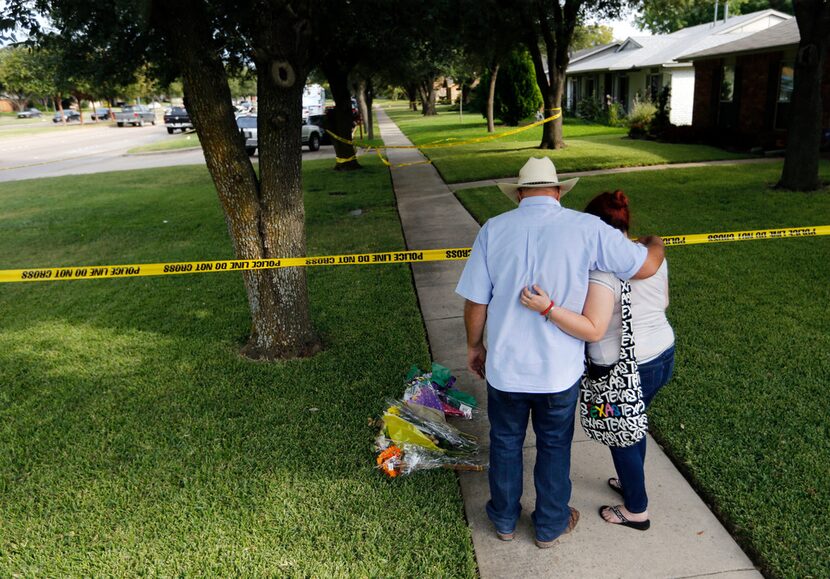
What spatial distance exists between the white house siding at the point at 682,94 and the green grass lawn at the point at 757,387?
65.8 ft

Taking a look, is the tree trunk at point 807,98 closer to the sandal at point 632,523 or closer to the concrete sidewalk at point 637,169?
the concrete sidewalk at point 637,169

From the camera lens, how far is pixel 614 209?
2920mm

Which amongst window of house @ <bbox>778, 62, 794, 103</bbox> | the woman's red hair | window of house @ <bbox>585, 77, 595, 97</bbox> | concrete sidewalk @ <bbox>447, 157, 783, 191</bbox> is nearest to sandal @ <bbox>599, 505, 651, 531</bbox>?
the woman's red hair

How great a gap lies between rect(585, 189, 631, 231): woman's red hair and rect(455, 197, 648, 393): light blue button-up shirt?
177 mm

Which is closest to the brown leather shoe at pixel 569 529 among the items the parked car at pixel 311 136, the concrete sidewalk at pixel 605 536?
the concrete sidewalk at pixel 605 536

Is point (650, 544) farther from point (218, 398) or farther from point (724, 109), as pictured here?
point (724, 109)

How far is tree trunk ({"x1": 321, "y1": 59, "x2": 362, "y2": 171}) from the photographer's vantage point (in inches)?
687

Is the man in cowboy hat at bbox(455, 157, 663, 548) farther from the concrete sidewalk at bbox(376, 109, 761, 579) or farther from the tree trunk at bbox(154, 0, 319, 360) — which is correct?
the tree trunk at bbox(154, 0, 319, 360)

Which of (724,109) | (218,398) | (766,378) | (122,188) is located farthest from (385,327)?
(724,109)

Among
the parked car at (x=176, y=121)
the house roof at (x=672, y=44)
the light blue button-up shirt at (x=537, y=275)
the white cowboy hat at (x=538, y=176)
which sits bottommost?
the light blue button-up shirt at (x=537, y=275)

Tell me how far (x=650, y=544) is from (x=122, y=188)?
17.0 m

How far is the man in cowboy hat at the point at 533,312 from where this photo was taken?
2.72m

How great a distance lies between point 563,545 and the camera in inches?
125

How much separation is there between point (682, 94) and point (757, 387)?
87.0 feet
